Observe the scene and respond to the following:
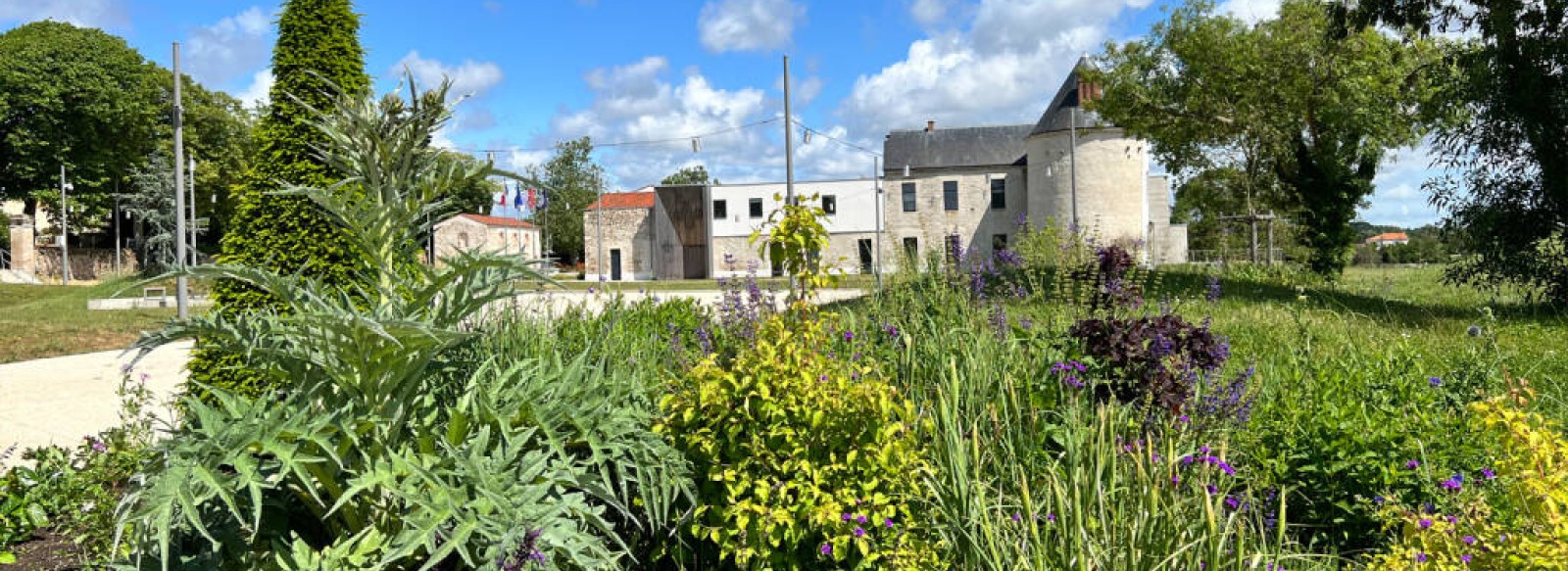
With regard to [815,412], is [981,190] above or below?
above

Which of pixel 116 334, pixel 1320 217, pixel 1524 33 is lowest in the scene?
pixel 116 334

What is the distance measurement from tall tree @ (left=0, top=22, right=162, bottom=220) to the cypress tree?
46.2 metres

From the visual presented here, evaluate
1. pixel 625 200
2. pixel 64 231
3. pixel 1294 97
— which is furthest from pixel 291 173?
pixel 625 200

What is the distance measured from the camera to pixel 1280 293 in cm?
1401

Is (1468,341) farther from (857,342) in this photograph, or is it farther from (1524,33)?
(1524,33)

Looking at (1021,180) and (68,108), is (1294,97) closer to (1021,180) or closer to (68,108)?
(1021,180)

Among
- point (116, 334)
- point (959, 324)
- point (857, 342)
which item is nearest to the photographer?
point (857, 342)

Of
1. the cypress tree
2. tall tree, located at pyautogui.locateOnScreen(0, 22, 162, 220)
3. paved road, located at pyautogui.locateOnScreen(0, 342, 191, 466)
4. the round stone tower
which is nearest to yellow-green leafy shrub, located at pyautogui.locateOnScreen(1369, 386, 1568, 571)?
the cypress tree

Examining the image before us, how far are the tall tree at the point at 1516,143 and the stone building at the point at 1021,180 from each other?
24639 mm

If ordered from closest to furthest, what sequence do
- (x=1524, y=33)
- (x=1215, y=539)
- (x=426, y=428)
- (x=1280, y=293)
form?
(x=1215, y=539), (x=426, y=428), (x=1524, y=33), (x=1280, y=293)

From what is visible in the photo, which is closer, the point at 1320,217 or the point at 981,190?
the point at 1320,217

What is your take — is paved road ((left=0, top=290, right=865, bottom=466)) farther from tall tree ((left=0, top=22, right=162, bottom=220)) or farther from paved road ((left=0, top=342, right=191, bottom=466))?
tall tree ((left=0, top=22, right=162, bottom=220))

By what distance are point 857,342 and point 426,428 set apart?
6.58 feet

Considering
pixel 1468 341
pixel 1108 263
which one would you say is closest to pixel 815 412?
pixel 1108 263
